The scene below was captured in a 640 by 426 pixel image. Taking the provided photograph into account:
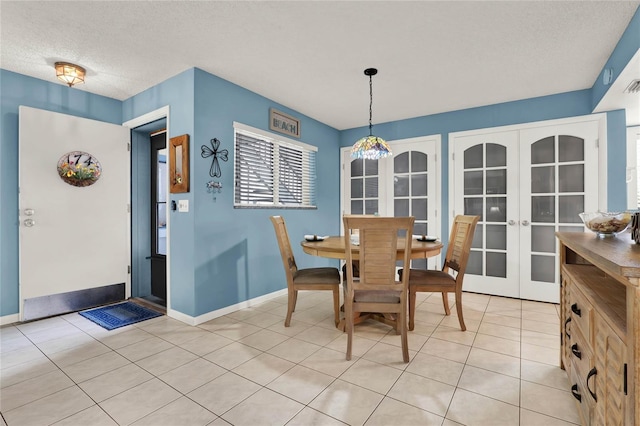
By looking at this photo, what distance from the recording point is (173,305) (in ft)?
10.3

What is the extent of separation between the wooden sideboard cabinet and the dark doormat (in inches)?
136

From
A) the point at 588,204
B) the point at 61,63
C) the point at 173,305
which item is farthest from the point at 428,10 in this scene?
the point at 173,305

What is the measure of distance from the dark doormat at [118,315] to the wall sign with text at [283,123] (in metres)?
2.57

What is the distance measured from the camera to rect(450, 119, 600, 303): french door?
3.56 metres

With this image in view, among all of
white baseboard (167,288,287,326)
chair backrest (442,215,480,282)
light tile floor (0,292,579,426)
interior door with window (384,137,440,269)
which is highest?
interior door with window (384,137,440,269)

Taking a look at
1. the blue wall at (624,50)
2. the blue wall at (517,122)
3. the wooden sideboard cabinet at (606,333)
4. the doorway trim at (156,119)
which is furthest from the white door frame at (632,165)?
the doorway trim at (156,119)

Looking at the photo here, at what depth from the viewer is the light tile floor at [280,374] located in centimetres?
164

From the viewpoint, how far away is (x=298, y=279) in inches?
111

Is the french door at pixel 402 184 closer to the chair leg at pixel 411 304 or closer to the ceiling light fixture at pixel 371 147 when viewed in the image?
the ceiling light fixture at pixel 371 147

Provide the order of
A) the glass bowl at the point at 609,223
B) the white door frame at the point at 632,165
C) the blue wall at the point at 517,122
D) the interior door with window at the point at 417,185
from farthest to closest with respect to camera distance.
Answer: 1. the interior door with window at the point at 417,185
2. the white door frame at the point at 632,165
3. the blue wall at the point at 517,122
4. the glass bowl at the point at 609,223

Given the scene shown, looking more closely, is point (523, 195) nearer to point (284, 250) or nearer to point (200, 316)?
point (284, 250)

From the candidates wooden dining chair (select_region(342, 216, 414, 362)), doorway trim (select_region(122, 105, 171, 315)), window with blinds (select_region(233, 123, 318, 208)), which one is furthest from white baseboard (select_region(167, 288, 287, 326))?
wooden dining chair (select_region(342, 216, 414, 362))

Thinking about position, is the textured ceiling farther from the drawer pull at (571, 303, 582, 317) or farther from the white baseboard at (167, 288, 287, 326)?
the white baseboard at (167, 288, 287, 326)

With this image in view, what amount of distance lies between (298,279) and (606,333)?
7.01ft
